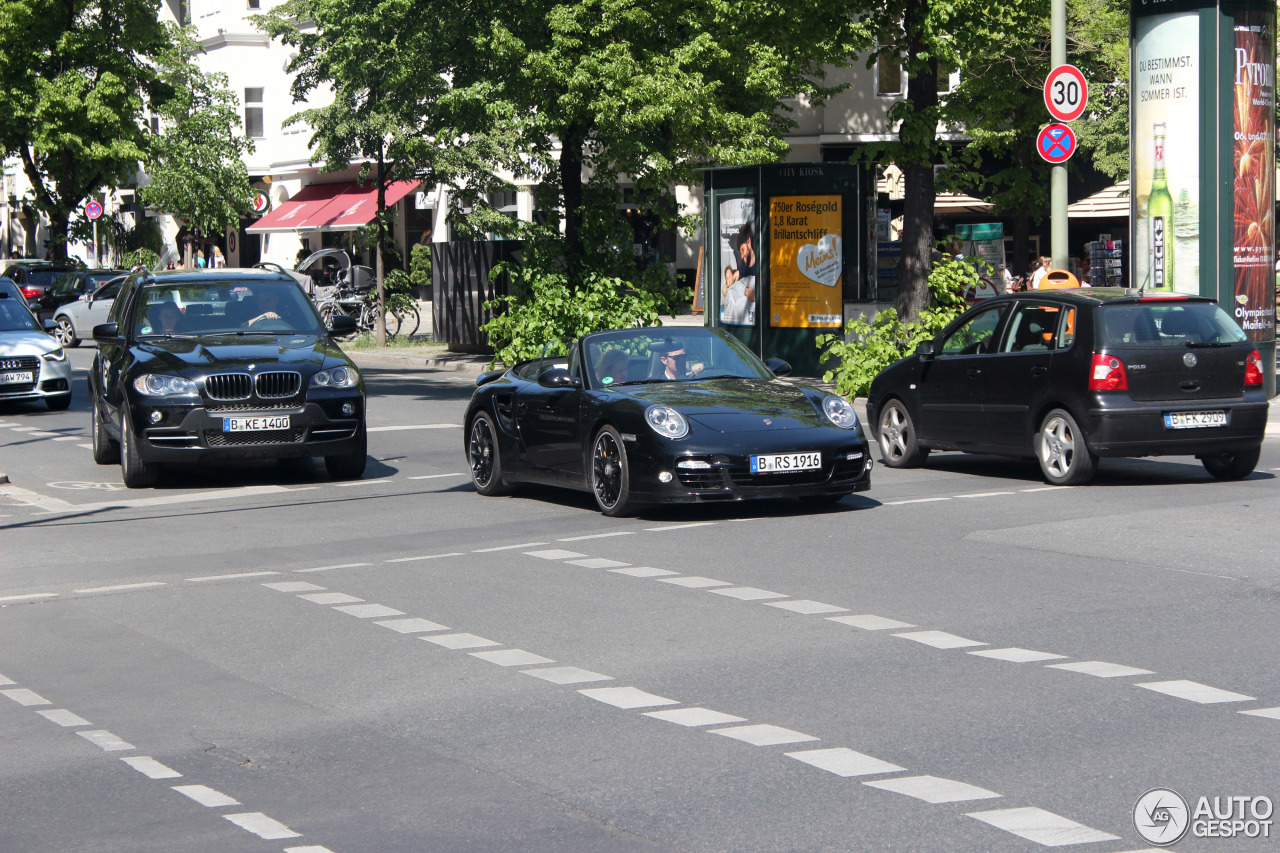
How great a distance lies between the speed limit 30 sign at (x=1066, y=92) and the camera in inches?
789

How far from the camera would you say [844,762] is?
5.71 m

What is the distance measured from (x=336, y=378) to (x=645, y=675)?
8.03 metres

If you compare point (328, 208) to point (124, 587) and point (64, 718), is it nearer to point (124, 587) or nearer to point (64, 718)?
point (124, 587)

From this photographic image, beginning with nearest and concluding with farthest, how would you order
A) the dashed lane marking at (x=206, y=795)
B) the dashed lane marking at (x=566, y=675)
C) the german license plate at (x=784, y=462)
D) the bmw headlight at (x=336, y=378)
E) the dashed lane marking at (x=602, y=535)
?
the dashed lane marking at (x=206, y=795) < the dashed lane marking at (x=566, y=675) < the dashed lane marking at (x=602, y=535) < the german license plate at (x=784, y=462) < the bmw headlight at (x=336, y=378)

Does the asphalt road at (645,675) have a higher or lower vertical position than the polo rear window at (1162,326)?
lower

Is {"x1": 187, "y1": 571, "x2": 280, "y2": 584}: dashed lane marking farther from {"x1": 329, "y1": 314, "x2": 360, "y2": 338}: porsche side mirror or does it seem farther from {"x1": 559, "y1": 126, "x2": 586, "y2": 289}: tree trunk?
{"x1": 559, "y1": 126, "x2": 586, "y2": 289}: tree trunk

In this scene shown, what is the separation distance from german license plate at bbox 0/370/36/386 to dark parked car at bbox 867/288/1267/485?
1430 centimetres

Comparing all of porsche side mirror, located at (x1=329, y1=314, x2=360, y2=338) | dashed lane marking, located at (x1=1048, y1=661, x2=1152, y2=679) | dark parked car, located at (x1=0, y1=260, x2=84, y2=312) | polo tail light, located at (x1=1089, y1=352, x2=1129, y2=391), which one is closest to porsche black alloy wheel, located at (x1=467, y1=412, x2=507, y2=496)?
porsche side mirror, located at (x1=329, y1=314, x2=360, y2=338)

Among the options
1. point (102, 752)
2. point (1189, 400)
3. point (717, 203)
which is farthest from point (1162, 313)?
point (717, 203)

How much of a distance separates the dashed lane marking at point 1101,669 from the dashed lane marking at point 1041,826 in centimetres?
196

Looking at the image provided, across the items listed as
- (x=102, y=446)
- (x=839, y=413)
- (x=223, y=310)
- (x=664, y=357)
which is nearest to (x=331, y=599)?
(x=664, y=357)

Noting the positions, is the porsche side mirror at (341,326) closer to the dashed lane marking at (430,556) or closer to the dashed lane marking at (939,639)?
the dashed lane marking at (430,556)

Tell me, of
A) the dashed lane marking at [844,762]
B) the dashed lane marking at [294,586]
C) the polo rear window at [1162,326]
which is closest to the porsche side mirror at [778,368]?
the polo rear window at [1162,326]

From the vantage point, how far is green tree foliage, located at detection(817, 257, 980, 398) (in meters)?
21.1
